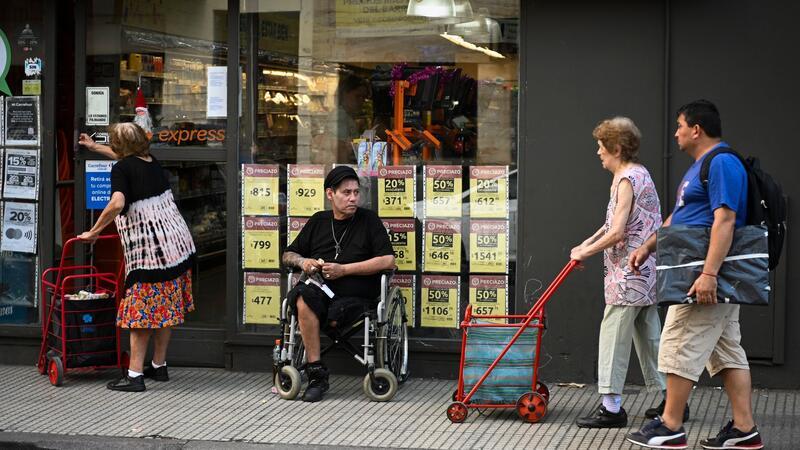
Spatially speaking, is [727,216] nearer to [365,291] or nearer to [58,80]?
[365,291]

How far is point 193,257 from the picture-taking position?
334 inches

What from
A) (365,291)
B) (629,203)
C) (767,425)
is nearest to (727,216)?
(629,203)

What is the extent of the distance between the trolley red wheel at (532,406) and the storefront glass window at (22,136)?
4.13 meters

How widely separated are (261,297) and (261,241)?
418 mm

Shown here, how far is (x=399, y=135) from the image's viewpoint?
8.67 m

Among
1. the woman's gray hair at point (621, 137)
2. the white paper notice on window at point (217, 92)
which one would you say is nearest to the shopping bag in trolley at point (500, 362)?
the woman's gray hair at point (621, 137)

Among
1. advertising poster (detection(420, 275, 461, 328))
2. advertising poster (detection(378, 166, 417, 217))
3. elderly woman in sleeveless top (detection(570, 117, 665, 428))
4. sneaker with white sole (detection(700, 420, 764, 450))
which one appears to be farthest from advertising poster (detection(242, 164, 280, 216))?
sneaker with white sole (detection(700, 420, 764, 450))

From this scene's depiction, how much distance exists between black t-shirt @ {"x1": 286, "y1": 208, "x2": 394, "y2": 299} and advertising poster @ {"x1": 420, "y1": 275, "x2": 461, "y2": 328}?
2.12 feet

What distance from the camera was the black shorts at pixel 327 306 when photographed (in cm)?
775

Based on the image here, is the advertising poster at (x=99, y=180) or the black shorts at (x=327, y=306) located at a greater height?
the advertising poster at (x=99, y=180)

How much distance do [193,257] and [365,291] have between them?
1.38m

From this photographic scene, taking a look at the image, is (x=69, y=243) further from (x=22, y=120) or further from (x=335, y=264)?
(x=335, y=264)

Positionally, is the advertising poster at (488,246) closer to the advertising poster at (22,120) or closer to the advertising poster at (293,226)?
the advertising poster at (293,226)

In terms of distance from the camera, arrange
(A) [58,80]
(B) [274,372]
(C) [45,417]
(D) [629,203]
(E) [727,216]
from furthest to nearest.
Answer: (A) [58,80], (B) [274,372], (C) [45,417], (D) [629,203], (E) [727,216]
